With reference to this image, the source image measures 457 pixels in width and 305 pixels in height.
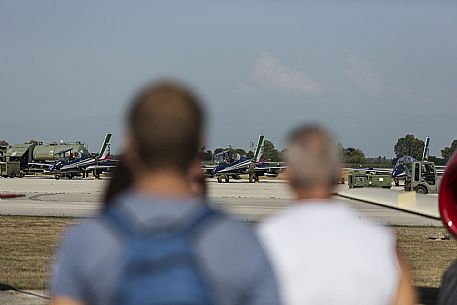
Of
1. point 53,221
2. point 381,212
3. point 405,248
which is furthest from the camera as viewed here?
point 381,212

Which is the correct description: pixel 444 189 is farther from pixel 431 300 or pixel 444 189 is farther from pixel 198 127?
pixel 198 127

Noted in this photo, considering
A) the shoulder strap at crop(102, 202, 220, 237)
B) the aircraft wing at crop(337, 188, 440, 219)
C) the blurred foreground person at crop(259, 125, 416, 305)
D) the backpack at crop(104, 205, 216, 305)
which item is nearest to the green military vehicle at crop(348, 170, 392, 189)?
the aircraft wing at crop(337, 188, 440, 219)

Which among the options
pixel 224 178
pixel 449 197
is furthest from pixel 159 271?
pixel 224 178

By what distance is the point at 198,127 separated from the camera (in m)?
2.59

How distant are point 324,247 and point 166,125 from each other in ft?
3.22

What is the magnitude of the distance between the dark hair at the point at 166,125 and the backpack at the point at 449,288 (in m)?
2.87

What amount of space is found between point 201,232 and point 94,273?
33 cm

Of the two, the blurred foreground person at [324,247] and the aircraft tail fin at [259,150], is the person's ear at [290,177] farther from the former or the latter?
the aircraft tail fin at [259,150]

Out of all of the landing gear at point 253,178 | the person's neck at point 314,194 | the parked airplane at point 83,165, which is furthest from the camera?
the parked airplane at point 83,165

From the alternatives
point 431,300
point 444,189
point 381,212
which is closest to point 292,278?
point 444,189

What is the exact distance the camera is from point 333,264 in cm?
319

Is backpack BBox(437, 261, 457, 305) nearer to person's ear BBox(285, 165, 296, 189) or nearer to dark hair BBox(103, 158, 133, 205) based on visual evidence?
person's ear BBox(285, 165, 296, 189)

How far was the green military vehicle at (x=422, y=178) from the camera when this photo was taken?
157 ft

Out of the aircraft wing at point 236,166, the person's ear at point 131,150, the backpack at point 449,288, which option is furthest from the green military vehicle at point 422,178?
the person's ear at point 131,150
